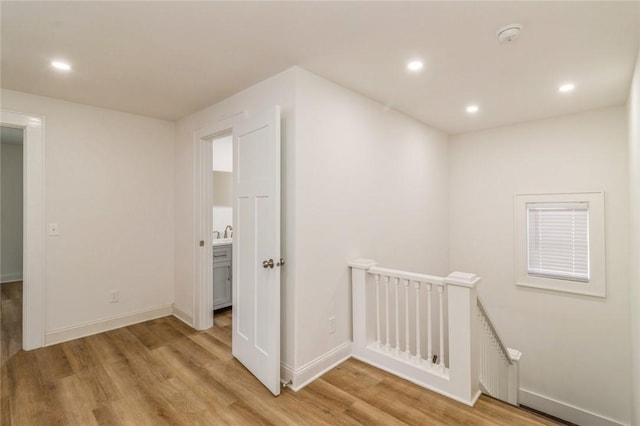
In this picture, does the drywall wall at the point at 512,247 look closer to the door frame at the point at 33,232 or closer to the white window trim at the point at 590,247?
the white window trim at the point at 590,247

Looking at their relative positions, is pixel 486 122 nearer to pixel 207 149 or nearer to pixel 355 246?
pixel 355 246

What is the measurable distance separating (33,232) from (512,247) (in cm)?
537

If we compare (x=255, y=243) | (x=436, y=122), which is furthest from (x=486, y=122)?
(x=255, y=243)

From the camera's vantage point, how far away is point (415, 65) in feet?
7.64

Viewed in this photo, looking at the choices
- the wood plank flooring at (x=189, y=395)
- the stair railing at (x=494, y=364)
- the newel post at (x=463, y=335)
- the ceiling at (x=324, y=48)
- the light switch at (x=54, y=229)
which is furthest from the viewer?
the light switch at (x=54, y=229)

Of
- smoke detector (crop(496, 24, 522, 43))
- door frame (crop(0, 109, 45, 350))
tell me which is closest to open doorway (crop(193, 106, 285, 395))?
smoke detector (crop(496, 24, 522, 43))

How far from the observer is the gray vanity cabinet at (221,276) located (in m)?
3.93

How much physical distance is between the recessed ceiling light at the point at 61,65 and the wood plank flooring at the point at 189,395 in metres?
2.42

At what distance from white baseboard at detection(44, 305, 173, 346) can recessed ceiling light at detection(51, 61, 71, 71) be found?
2447mm

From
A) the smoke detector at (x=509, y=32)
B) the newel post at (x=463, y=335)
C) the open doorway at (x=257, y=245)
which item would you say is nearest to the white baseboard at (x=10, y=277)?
the open doorway at (x=257, y=245)

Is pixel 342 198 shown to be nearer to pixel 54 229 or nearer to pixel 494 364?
pixel 494 364

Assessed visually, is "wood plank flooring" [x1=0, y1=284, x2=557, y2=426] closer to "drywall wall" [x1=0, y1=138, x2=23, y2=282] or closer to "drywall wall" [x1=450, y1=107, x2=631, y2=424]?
"drywall wall" [x1=450, y1=107, x2=631, y2=424]

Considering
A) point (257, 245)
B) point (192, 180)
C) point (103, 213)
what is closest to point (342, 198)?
point (257, 245)

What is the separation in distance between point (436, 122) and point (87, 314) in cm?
461
